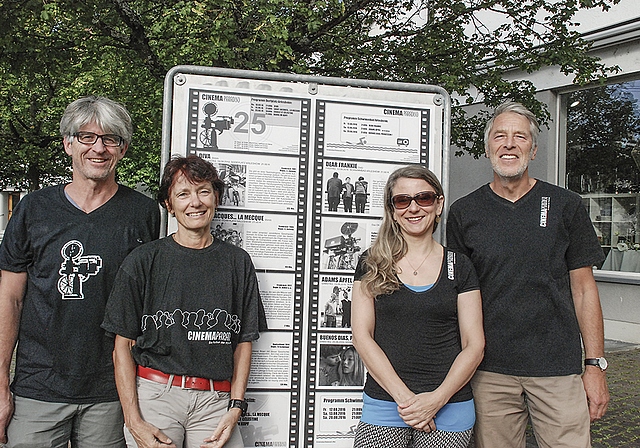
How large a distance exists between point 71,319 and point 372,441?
1.48 metres

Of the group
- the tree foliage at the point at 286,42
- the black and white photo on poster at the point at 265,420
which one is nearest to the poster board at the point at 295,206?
the black and white photo on poster at the point at 265,420

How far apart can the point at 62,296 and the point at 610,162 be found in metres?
9.38

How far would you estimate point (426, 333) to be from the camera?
254cm

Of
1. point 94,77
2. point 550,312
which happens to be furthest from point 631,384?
point 94,77

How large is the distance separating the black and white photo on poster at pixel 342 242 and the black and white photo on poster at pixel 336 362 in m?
0.38

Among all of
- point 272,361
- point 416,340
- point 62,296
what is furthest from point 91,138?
point 416,340

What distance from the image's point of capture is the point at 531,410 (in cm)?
294

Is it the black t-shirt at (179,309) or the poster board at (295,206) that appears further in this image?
the poster board at (295,206)

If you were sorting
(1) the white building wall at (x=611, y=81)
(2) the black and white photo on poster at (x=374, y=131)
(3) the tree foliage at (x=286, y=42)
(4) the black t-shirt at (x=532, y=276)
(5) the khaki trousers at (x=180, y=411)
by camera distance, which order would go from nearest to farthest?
(5) the khaki trousers at (x=180, y=411), (4) the black t-shirt at (x=532, y=276), (2) the black and white photo on poster at (x=374, y=131), (3) the tree foliage at (x=286, y=42), (1) the white building wall at (x=611, y=81)

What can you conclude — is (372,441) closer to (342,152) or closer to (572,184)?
(342,152)

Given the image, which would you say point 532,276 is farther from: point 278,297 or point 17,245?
point 17,245

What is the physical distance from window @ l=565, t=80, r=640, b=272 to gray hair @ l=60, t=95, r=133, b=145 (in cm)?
882

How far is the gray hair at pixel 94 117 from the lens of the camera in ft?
9.04

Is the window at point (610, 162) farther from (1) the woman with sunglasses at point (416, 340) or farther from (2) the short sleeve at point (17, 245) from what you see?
(2) the short sleeve at point (17, 245)
